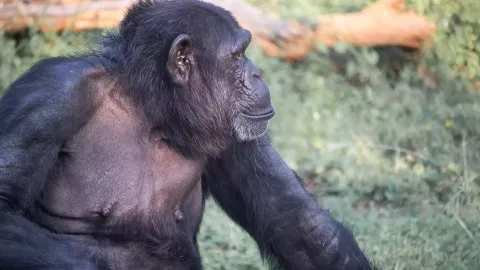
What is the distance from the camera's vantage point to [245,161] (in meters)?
4.65

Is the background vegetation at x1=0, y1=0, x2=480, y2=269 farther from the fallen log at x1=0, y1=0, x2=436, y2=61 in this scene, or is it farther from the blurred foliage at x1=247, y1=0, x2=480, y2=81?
the fallen log at x1=0, y1=0, x2=436, y2=61

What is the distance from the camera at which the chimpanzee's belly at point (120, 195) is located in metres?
4.09

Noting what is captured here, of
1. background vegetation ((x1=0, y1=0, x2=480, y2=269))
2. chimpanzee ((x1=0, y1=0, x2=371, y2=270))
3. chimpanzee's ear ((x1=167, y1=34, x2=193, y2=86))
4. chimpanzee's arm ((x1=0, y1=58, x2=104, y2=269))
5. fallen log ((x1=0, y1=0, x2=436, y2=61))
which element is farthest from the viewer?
fallen log ((x1=0, y1=0, x2=436, y2=61))

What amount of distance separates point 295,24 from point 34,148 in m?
5.36

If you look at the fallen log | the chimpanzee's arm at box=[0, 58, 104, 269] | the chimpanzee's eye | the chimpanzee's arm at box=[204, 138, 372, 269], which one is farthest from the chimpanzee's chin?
the fallen log

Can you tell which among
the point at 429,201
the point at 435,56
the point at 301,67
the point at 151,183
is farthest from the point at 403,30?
the point at 151,183

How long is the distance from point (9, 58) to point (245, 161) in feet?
13.9

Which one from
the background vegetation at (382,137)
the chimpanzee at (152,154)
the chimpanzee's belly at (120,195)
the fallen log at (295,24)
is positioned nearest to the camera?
the chimpanzee at (152,154)

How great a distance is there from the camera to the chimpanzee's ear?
166 inches

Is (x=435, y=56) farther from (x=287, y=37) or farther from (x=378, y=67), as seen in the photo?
(x=287, y=37)

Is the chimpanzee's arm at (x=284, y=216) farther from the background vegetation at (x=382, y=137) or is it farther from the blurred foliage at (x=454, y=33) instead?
the blurred foliage at (x=454, y=33)

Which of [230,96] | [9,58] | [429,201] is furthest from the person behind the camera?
[9,58]

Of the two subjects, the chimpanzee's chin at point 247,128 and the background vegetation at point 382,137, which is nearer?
the chimpanzee's chin at point 247,128

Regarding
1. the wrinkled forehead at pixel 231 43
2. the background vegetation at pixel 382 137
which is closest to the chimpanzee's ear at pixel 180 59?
the wrinkled forehead at pixel 231 43
